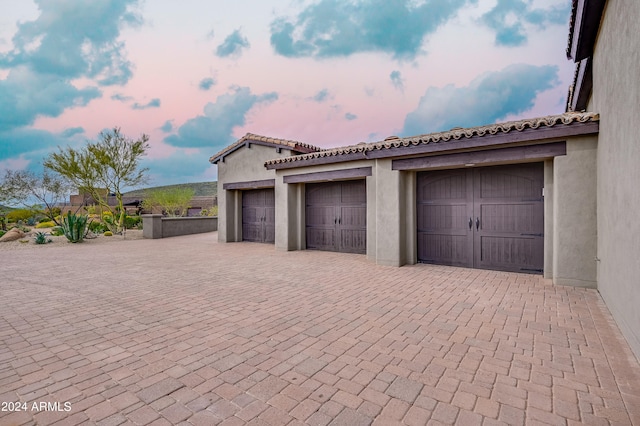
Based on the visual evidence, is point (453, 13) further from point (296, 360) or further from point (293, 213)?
point (296, 360)

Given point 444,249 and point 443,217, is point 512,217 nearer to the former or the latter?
point 443,217

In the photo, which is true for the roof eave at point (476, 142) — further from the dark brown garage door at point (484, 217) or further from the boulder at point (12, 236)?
the boulder at point (12, 236)

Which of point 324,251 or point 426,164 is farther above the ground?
point 426,164

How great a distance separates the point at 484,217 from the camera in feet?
25.3

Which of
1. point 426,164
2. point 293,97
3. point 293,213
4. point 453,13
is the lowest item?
point 293,213

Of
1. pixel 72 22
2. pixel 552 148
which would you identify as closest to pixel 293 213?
pixel 552 148

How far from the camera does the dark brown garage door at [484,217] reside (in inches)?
281

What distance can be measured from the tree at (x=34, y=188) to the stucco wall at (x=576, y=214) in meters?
24.9

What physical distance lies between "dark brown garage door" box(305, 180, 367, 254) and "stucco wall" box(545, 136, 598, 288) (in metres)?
5.47

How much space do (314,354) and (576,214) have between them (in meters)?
5.96

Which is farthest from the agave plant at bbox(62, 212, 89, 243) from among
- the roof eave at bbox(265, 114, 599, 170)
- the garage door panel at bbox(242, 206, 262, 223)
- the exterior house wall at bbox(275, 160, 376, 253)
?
the roof eave at bbox(265, 114, 599, 170)

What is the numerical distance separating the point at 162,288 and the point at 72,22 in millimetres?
20234

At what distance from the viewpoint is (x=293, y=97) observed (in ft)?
61.5

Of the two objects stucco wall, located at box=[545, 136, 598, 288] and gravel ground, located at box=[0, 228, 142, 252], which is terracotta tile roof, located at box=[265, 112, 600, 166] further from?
gravel ground, located at box=[0, 228, 142, 252]
